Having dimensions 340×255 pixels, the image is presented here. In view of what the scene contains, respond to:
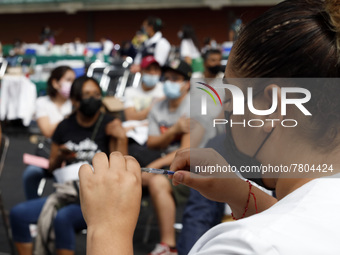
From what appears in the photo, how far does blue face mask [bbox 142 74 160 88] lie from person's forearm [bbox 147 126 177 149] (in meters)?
1.76

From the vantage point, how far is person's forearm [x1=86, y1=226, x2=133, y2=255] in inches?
30.1

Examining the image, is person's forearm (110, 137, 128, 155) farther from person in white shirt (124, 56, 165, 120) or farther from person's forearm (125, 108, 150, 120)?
person in white shirt (124, 56, 165, 120)

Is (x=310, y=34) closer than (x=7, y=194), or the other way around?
(x=310, y=34)

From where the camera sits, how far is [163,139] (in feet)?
12.2

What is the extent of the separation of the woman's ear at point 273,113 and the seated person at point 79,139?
8.93 feet

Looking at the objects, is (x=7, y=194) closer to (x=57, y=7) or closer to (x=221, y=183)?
(x=221, y=183)

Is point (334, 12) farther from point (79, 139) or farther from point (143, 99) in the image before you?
point (143, 99)

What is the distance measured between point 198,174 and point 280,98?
9.8 inches

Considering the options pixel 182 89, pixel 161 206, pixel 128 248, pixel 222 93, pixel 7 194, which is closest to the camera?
pixel 128 248

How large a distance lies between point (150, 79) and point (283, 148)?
4.75m

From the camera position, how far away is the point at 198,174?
37.1 inches

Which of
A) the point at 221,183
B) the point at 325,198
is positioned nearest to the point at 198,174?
the point at 221,183

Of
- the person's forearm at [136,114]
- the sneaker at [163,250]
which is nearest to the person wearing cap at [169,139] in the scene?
the sneaker at [163,250]

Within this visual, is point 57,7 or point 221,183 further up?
point 57,7
